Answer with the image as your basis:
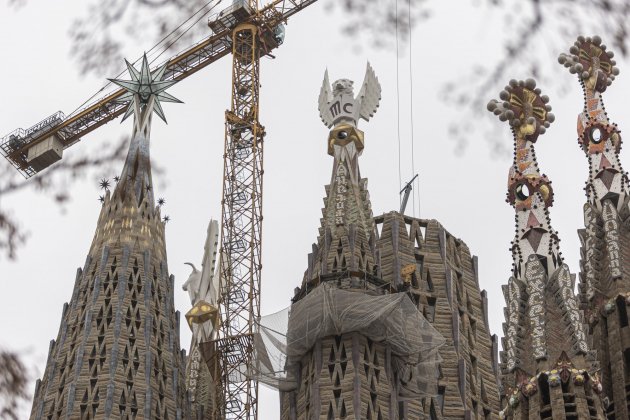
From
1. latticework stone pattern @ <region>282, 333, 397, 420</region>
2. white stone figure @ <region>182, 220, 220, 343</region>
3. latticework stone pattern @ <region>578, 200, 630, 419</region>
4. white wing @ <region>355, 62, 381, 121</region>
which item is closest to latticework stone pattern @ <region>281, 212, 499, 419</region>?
latticework stone pattern @ <region>282, 333, 397, 420</region>

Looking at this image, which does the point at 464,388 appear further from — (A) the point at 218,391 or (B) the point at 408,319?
(A) the point at 218,391

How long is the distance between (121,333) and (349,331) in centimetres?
673

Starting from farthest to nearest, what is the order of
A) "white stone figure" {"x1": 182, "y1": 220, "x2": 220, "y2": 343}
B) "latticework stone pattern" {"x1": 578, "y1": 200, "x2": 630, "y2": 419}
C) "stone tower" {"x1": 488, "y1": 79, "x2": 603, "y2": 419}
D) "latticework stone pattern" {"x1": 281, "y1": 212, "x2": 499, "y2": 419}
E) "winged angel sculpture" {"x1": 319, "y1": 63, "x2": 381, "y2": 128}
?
"white stone figure" {"x1": 182, "y1": 220, "x2": 220, "y2": 343} → "latticework stone pattern" {"x1": 578, "y1": 200, "x2": 630, "y2": 419} → "winged angel sculpture" {"x1": 319, "y1": 63, "x2": 381, "y2": 128} → "stone tower" {"x1": 488, "y1": 79, "x2": 603, "y2": 419} → "latticework stone pattern" {"x1": 281, "y1": 212, "x2": 499, "y2": 419}

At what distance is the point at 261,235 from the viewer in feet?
156

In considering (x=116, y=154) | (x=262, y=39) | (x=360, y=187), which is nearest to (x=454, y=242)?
(x=360, y=187)

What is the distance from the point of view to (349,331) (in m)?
33.8

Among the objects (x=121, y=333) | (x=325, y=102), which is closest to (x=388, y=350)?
(x=121, y=333)

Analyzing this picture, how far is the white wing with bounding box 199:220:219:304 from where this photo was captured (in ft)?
158

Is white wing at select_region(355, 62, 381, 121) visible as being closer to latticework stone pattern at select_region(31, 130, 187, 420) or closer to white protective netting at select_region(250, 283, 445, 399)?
latticework stone pattern at select_region(31, 130, 187, 420)

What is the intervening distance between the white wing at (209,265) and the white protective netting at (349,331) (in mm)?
12061

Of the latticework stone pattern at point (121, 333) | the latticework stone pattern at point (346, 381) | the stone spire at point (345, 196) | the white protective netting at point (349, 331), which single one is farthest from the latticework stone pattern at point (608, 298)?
the latticework stone pattern at point (121, 333)

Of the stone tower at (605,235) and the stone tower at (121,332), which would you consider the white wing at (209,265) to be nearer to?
the stone tower at (121,332)

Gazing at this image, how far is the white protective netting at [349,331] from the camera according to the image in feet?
111

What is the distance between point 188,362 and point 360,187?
10873 mm
